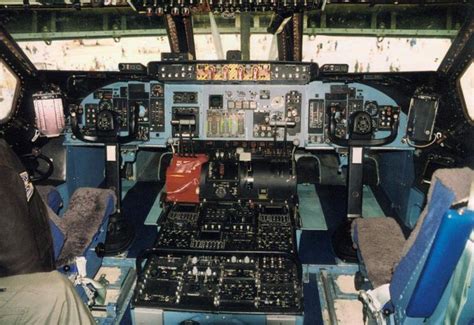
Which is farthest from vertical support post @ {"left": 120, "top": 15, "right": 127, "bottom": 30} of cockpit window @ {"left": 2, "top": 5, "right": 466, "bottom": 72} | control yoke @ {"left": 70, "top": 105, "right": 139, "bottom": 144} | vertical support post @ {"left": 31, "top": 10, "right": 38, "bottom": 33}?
control yoke @ {"left": 70, "top": 105, "right": 139, "bottom": 144}

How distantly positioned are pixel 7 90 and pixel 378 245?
132 inches

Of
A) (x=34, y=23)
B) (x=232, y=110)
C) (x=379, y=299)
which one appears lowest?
(x=379, y=299)

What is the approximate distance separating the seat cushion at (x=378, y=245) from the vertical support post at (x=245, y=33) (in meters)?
2.33

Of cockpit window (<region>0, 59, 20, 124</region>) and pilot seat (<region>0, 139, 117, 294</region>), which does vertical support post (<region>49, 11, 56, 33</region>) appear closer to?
cockpit window (<region>0, 59, 20, 124</region>)

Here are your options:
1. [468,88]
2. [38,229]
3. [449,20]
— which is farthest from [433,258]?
[449,20]

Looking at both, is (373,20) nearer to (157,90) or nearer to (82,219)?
(157,90)

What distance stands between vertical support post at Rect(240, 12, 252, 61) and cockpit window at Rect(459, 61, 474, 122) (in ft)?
6.32

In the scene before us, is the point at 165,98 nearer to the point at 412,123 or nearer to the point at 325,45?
the point at 412,123

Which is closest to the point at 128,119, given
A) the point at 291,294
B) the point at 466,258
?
the point at 291,294

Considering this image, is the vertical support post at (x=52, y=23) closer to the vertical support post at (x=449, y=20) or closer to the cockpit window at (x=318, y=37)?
the cockpit window at (x=318, y=37)

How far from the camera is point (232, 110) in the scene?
13.5ft

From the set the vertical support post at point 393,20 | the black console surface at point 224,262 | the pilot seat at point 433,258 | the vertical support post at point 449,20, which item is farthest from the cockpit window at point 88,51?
the pilot seat at point 433,258

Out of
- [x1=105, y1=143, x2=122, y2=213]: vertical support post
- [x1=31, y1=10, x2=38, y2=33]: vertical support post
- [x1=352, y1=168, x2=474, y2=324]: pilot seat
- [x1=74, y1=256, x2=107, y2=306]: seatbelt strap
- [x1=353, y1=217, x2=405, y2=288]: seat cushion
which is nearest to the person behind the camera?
[x1=352, y1=168, x2=474, y2=324]: pilot seat

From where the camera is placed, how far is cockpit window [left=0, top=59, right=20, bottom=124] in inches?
151
